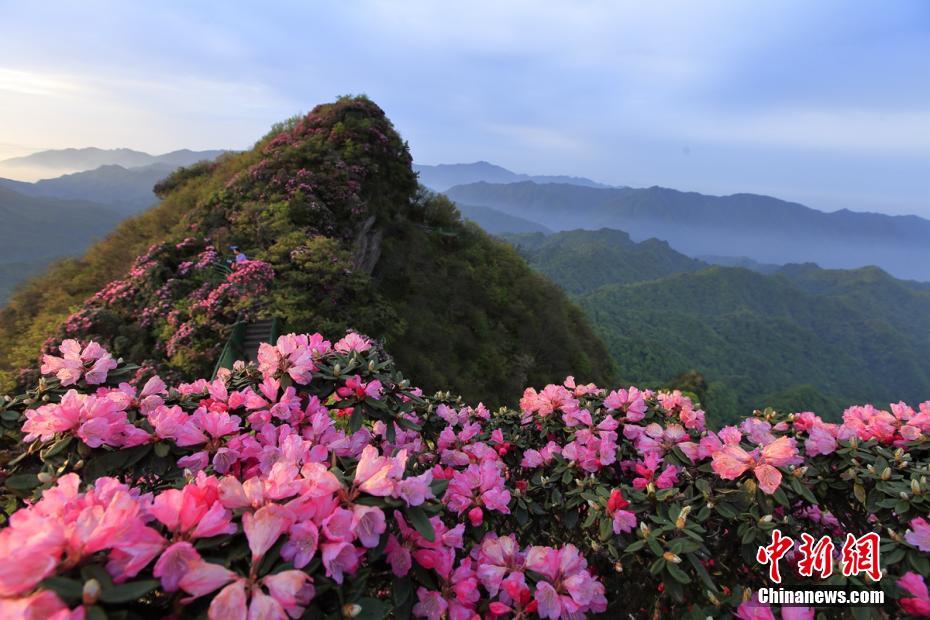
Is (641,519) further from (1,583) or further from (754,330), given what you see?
(754,330)

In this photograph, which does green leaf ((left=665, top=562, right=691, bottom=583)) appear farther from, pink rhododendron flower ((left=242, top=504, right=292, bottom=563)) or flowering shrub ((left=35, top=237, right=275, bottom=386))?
flowering shrub ((left=35, top=237, right=275, bottom=386))

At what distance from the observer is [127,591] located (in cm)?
92

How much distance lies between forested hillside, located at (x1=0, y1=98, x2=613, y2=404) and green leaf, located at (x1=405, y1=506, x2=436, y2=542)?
7.19 m

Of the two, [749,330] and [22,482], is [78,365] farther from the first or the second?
[749,330]

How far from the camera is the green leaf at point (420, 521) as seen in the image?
1268mm

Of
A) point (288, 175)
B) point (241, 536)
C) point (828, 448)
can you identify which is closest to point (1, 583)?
point (241, 536)

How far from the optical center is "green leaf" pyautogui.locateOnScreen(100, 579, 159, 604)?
903 millimetres

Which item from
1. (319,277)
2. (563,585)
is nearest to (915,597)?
(563,585)

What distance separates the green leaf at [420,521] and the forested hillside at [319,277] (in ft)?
23.6

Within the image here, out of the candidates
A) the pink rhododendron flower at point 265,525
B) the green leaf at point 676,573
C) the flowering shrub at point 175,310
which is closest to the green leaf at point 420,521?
the pink rhododendron flower at point 265,525

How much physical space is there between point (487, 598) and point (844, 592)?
4.22 feet

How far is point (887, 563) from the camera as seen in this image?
1.67 m

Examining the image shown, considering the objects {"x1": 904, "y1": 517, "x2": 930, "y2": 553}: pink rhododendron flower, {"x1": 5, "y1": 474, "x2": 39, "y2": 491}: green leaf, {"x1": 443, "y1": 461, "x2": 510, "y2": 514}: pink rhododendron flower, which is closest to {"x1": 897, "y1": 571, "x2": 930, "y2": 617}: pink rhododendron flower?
{"x1": 904, "y1": 517, "x2": 930, "y2": 553}: pink rhododendron flower

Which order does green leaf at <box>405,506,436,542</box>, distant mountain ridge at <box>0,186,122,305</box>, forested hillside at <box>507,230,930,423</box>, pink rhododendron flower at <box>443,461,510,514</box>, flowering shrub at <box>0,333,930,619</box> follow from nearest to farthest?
flowering shrub at <box>0,333,930,619</box> → green leaf at <box>405,506,436,542</box> → pink rhododendron flower at <box>443,461,510,514</box> → forested hillside at <box>507,230,930,423</box> → distant mountain ridge at <box>0,186,122,305</box>
